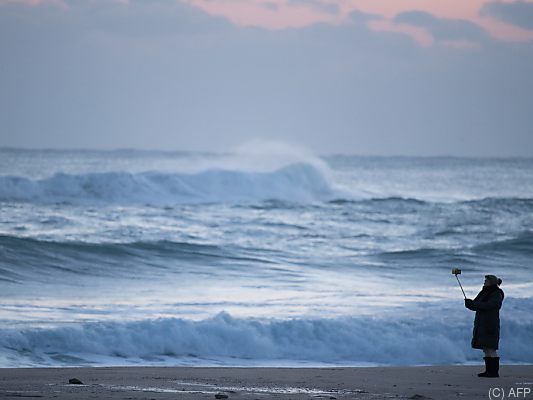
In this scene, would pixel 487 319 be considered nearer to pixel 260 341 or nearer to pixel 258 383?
pixel 258 383

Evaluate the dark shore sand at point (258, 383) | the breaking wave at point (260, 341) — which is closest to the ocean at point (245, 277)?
the breaking wave at point (260, 341)

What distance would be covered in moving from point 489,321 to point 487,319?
26mm

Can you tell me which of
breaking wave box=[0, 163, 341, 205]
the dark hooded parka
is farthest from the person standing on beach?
breaking wave box=[0, 163, 341, 205]

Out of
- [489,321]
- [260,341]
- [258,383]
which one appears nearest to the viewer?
[258,383]

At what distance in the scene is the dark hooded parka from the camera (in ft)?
27.7

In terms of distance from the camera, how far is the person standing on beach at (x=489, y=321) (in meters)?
8.44

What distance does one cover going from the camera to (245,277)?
17.0 meters

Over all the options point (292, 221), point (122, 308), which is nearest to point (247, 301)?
point (122, 308)

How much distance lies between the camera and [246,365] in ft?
34.5

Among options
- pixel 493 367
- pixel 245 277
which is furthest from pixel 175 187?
pixel 493 367

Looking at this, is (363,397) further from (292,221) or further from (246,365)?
(292,221)

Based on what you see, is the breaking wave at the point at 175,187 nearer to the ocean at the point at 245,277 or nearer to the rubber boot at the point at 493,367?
the ocean at the point at 245,277

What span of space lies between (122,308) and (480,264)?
9321 millimetres

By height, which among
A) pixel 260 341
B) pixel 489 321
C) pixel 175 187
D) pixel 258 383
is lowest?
pixel 258 383
